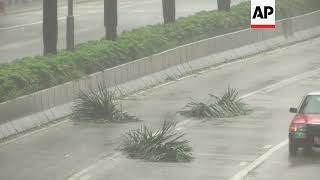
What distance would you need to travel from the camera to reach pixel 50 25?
33.4 metres

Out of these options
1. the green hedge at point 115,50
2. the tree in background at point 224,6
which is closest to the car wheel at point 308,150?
the green hedge at point 115,50

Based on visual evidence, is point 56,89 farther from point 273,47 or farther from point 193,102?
point 273,47

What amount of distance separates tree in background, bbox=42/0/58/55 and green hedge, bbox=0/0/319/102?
1.79 feet

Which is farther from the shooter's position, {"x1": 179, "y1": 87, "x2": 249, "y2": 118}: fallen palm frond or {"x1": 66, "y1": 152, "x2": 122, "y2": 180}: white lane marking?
{"x1": 179, "y1": 87, "x2": 249, "y2": 118}: fallen palm frond

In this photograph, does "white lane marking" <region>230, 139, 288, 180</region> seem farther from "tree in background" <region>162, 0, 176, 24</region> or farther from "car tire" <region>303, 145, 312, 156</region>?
"tree in background" <region>162, 0, 176, 24</region>

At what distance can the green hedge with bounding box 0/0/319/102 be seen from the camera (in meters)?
28.5

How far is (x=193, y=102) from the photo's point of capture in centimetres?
3019

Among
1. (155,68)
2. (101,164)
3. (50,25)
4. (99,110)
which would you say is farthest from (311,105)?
(155,68)

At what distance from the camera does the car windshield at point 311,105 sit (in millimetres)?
23672

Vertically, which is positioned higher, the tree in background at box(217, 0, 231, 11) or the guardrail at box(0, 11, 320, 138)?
the tree in background at box(217, 0, 231, 11)

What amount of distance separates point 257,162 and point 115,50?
12811 millimetres

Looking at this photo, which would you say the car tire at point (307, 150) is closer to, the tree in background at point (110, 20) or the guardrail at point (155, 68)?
the guardrail at point (155, 68)

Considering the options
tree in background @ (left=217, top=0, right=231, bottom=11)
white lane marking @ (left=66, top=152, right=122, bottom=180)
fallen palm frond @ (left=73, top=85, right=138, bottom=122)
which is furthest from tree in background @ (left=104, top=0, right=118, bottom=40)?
white lane marking @ (left=66, top=152, right=122, bottom=180)

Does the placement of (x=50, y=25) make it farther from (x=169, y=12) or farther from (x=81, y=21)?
(x=81, y=21)
